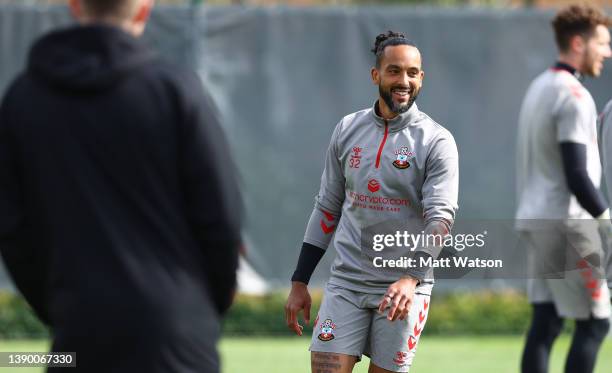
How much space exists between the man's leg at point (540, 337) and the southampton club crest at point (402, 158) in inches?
84.8

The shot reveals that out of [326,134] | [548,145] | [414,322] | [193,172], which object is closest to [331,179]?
[414,322]

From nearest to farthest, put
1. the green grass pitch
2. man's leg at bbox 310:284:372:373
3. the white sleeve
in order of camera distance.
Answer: man's leg at bbox 310:284:372:373
the white sleeve
the green grass pitch

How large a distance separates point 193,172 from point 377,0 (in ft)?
65.4

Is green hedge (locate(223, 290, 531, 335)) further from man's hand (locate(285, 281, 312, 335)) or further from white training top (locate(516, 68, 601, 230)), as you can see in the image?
man's hand (locate(285, 281, 312, 335))

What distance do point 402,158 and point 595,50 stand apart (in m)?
2.19

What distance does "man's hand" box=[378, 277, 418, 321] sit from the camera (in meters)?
4.99

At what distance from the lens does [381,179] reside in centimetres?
533

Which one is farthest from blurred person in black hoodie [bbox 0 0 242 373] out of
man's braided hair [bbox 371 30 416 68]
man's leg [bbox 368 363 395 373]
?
man's braided hair [bbox 371 30 416 68]

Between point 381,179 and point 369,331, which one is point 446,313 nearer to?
point 369,331

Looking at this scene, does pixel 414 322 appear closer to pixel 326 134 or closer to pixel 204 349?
pixel 204 349

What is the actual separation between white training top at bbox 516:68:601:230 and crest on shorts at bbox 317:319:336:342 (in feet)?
6.55

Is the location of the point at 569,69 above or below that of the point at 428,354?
above

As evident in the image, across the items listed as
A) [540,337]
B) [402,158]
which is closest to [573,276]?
[540,337]

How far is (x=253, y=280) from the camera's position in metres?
11.7
